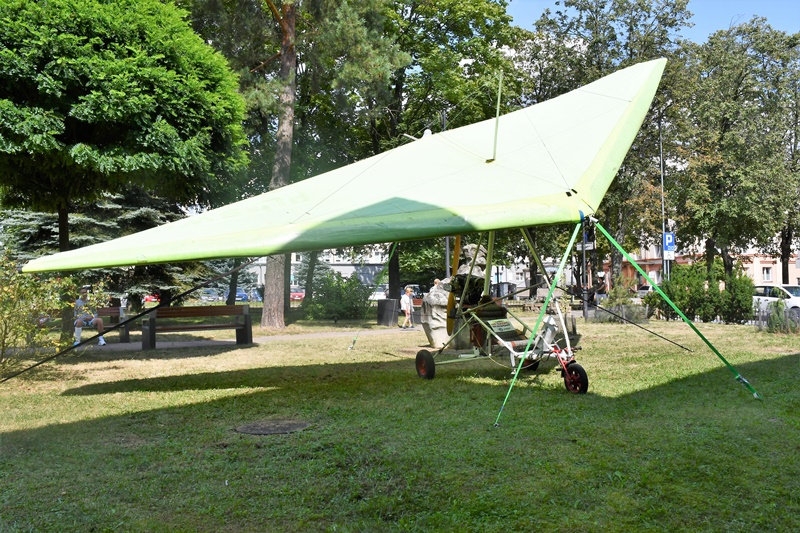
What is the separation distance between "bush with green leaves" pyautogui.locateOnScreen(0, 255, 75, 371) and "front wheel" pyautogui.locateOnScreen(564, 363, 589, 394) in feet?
25.1

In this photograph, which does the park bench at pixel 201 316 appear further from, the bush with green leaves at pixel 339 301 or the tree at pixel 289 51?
the bush with green leaves at pixel 339 301

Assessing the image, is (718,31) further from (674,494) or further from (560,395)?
(674,494)

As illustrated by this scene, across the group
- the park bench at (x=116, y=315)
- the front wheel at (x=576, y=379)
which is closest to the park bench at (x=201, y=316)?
the park bench at (x=116, y=315)

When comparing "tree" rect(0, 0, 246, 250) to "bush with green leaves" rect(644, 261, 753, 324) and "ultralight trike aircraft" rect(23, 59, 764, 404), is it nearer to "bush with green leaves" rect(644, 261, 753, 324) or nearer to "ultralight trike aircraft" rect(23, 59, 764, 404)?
"ultralight trike aircraft" rect(23, 59, 764, 404)

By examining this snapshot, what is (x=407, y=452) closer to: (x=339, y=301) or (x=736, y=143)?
(x=339, y=301)

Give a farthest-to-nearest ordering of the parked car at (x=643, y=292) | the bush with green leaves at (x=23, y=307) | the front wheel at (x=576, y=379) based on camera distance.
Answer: the parked car at (x=643, y=292), the bush with green leaves at (x=23, y=307), the front wheel at (x=576, y=379)

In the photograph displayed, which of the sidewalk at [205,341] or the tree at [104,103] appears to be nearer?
the tree at [104,103]

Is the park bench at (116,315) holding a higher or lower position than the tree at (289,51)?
lower

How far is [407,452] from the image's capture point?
→ 622 centimetres

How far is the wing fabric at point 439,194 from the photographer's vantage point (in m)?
7.61

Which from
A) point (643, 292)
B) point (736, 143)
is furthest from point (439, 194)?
point (643, 292)

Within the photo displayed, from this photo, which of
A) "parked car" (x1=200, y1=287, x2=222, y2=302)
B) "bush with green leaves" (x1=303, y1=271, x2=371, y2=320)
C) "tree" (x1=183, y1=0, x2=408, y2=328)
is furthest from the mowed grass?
"parked car" (x1=200, y1=287, x2=222, y2=302)

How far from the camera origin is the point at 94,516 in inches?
188

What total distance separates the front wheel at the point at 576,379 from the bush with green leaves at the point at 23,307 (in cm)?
764
